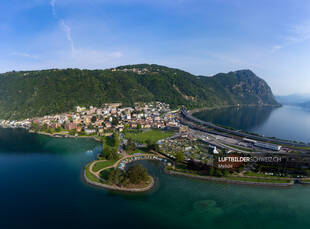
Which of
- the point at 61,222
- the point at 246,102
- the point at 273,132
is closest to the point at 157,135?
the point at 61,222

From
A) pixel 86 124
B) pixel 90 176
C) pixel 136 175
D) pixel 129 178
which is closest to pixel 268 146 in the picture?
pixel 136 175

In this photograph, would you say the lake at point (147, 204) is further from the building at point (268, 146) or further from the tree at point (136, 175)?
the building at point (268, 146)

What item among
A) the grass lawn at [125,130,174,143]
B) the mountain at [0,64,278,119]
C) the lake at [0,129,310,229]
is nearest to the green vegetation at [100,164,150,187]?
the lake at [0,129,310,229]

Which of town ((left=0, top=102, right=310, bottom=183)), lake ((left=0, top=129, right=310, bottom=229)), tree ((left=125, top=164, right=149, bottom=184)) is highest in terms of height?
town ((left=0, top=102, right=310, bottom=183))

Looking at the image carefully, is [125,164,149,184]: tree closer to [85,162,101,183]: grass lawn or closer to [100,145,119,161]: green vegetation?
[85,162,101,183]: grass lawn

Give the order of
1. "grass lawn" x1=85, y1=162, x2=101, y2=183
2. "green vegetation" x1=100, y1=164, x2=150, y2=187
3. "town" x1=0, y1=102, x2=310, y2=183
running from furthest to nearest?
"town" x1=0, y1=102, x2=310, y2=183 → "grass lawn" x1=85, y1=162, x2=101, y2=183 → "green vegetation" x1=100, y1=164, x2=150, y2=187

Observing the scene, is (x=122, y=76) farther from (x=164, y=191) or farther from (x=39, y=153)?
(x=164, y=191)

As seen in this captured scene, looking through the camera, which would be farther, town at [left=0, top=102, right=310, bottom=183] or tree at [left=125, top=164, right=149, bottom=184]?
town at [left=0, top=102, right=310, bottom=183]
